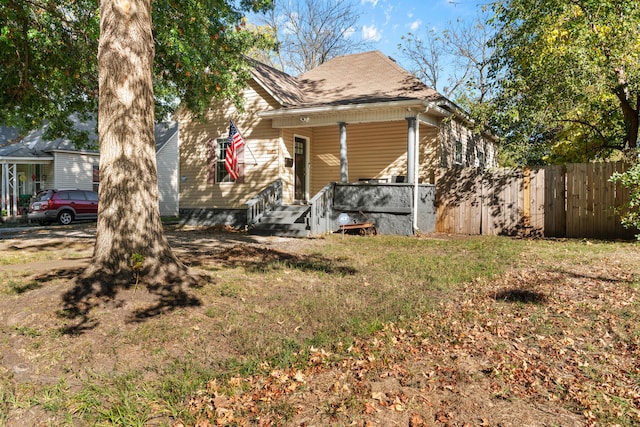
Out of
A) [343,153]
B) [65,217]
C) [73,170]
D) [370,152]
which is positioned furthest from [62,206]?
[370,152]

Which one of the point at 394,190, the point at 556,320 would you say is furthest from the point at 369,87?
the point at 556,320

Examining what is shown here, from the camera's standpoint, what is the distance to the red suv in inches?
750

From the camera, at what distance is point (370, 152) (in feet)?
50.6

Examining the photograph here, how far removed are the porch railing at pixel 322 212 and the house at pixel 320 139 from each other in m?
0.31

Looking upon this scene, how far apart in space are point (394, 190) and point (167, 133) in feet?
68.5

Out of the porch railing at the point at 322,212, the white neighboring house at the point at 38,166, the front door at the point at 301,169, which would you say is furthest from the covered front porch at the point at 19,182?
the porch railing at the point at 322,212

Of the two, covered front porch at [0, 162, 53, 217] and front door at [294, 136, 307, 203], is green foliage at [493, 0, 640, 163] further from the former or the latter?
covered front porch at [0, 162, 53, 217]

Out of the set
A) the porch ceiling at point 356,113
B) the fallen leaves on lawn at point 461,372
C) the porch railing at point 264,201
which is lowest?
the fallen leaves on lawn at point 461,372

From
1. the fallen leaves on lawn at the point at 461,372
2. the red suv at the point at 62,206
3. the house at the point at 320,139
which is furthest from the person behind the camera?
the red suv at the point at 62,206

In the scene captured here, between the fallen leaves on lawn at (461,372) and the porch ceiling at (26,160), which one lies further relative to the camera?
the porch ceiling at (26,160)

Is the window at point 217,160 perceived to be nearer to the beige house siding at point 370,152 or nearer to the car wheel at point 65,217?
the beige house siding at point 370,152

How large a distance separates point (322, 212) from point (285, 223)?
1.16 metres

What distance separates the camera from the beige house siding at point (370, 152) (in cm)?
1462

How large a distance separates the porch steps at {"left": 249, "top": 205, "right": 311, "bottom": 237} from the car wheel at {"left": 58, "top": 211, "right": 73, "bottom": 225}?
10692mm
